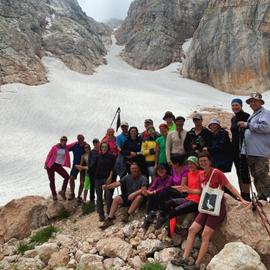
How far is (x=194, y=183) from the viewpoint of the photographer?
25.4 ft

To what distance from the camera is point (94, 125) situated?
102 feet

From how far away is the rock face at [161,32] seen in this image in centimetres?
6191

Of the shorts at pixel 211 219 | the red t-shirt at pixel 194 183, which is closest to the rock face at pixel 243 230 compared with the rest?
the shorts at pixel 211 219

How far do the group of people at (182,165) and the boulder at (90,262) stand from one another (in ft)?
4.10

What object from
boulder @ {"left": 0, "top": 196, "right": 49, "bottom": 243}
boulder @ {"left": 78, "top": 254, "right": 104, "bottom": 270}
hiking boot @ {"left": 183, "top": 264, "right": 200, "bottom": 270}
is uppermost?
hiking boot @ {"left": 183, "top": 264, "right": 200, "bottom": 270}

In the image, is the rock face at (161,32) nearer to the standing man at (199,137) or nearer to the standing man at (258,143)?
the standing man at (199,137)

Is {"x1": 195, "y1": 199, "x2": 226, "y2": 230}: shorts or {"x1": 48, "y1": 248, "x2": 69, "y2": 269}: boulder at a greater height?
{"x1": 195, "y1": 199, "x2": 226, "y2": 230}: shorts

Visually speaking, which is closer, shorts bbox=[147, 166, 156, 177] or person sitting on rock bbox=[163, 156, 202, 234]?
person sitting on rock bbox=[163, 156, 202, 234]

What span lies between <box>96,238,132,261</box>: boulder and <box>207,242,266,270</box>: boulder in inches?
82.7

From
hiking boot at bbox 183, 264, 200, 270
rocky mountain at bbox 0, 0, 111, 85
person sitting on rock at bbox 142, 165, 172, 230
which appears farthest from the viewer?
rocky mountain at bbox 0, 0, 111, 85

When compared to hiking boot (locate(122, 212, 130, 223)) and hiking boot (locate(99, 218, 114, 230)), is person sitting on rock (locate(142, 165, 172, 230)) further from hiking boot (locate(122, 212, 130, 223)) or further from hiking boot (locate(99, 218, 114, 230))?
hiking boot (locate(99, 218, 114, 230))

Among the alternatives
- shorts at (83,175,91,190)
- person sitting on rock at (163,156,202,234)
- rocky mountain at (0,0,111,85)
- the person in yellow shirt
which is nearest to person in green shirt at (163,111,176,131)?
the person in yellow shirt

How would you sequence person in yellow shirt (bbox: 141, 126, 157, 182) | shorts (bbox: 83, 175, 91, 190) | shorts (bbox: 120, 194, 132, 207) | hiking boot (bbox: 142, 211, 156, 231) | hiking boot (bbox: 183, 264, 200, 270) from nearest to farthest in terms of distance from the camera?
1. hiking boot (bbox: 183, 264, 200, 270)
2. hiking boot (bbox: 142, 211, 156, 231)
3. shorts (bbox: 120, 194, 132, 207)
4. person in yellow shirt (bbox: 141, 126, 157, 182)
5. shorts (bbox: 83, 175, 91, 190)

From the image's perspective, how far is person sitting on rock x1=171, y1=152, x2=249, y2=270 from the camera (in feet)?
22.0
